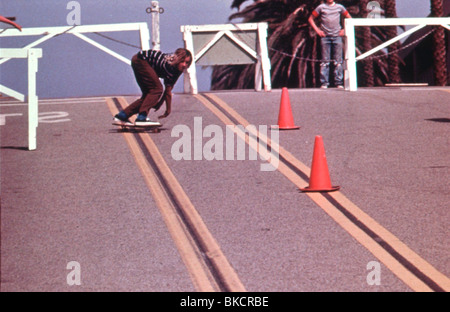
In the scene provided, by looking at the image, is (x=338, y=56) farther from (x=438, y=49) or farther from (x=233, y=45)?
(x=438, y=49)

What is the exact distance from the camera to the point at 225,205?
9.76m

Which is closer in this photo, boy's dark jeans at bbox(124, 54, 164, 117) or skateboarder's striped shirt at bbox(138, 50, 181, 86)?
skateboarder's striped shirt at bbox(138, 50, 181, 86)

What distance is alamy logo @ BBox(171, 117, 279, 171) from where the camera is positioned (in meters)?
12.8

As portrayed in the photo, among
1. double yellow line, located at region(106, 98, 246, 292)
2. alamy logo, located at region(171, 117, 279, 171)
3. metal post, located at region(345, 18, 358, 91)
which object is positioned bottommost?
double yellow line, located at region(106, 98, 246, 292)

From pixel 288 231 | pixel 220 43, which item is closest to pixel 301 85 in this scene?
pixel 220 43

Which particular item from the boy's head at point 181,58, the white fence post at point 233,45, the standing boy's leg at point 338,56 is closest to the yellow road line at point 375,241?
the boy's head at point 181,58

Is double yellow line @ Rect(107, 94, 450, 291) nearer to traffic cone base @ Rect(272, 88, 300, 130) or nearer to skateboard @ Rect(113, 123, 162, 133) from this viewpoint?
skateboard @ Rect(113, 123, 162, 133)

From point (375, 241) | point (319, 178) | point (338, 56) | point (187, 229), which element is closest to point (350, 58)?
point (338, 56)

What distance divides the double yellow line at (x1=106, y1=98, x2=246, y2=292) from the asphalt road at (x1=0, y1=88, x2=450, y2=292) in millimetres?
79

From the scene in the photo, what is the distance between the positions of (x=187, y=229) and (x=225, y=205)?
1.13 meters

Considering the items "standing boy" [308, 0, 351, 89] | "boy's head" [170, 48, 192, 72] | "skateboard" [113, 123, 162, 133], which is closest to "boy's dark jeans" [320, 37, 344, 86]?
"standing boy" [308, 0, 351, 89]

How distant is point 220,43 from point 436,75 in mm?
14125

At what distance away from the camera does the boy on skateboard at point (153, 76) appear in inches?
564

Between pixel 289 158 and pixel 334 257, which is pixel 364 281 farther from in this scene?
pixel 289 158
